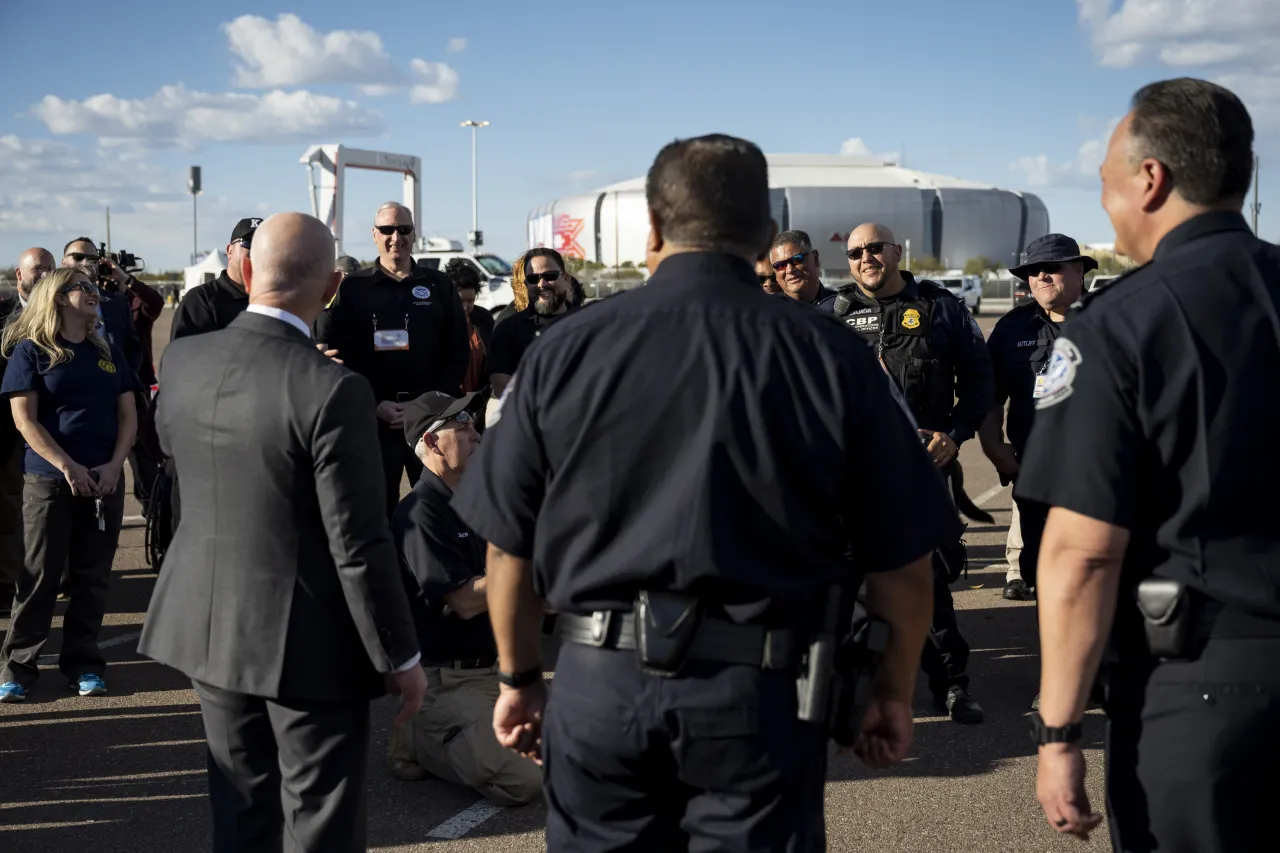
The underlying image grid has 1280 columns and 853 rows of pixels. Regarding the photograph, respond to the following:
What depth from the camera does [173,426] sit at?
3195 millimetres

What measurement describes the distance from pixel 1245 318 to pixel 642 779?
4.57 feet

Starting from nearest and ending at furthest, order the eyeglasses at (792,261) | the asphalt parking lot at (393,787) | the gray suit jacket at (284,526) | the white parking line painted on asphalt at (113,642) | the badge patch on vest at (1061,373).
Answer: the badge patch on vest at (1061,373), the gray suit jacket at (284,526), the asphalt parking lot at (393,787), the eyeglasses at (792,261), the white parking line painted on asphalt at (113,642)

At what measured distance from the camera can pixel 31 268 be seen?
6.99 meters

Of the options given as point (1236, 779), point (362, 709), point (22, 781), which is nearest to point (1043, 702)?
point (1236, 779)

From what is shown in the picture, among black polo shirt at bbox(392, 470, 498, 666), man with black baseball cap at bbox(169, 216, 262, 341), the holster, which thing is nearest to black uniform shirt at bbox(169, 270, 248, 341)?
man with black baseball cap at bbox(169, 216, 262, 341)

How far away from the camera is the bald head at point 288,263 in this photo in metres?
3.11

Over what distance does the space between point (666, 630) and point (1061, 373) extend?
0.91 meters

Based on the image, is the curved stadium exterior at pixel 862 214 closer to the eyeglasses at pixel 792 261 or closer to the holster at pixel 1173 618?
the eyeglasses at pixel 792 261

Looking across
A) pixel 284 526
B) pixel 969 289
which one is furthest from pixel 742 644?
pixel 969 289

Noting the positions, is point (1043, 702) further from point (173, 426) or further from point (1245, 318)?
point (173, 426)

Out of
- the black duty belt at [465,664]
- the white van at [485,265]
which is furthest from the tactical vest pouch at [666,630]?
the white van at [485,265]

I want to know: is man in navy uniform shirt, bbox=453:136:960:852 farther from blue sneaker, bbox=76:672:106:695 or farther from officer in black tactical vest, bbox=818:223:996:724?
blue sneaker, bbox=76:672:106:695

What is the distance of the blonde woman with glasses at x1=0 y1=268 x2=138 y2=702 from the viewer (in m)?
5.86

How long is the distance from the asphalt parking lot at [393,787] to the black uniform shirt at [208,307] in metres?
1.73
